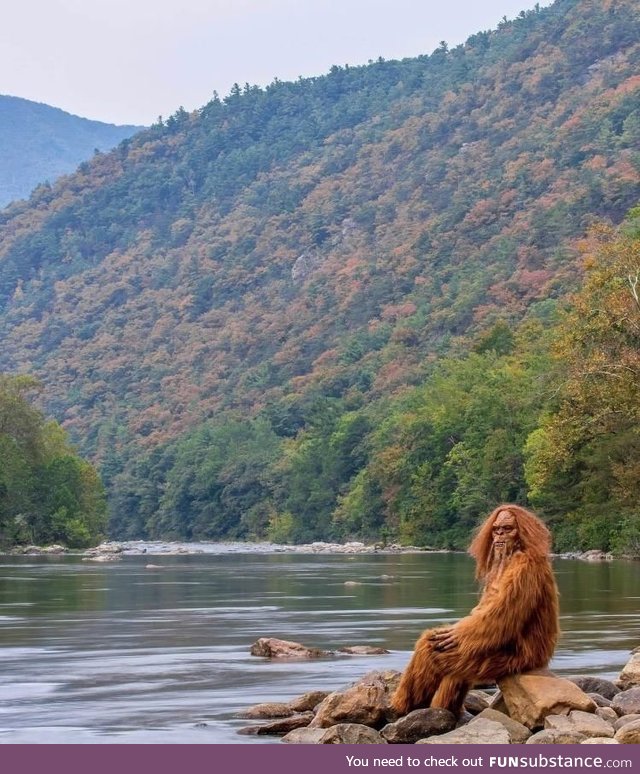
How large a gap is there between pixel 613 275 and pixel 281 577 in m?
14.6

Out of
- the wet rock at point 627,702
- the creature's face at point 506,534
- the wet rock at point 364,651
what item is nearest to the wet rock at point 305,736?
the creature's face at point 506,534

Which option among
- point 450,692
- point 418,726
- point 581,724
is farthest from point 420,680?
point 581,724

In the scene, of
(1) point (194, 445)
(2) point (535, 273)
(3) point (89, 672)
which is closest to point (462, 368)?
(2) point (535, 273)

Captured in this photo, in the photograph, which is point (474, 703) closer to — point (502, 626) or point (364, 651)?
point (502, 626)

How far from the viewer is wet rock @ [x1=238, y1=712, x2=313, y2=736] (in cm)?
1570

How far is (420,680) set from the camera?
15195mm

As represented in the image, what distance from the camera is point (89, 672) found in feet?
71.6

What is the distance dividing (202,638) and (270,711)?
11177 mm

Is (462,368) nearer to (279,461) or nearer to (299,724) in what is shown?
(279,461)

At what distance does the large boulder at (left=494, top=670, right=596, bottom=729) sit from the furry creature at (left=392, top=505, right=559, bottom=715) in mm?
123

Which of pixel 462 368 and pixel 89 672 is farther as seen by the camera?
pixel 462 368

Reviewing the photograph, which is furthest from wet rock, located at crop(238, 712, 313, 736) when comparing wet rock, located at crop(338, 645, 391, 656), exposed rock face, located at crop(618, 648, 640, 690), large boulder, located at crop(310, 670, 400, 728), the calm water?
wet rock, located at crop(338, 645, 391, 656)

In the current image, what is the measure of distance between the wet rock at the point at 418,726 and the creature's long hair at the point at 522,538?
1.35 meters
